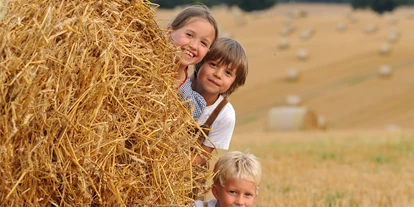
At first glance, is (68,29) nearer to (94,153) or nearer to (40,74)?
(40,74)

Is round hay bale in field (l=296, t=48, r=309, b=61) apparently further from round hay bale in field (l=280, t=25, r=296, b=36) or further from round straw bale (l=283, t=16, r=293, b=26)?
round straw bale (l=283, t=16, r=293, b=26)

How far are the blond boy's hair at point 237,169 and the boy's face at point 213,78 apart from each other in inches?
19.1

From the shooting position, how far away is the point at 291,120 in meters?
22.4

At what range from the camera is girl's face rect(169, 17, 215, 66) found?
571cm

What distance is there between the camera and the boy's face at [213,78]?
595 cm

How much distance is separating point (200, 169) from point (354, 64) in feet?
113

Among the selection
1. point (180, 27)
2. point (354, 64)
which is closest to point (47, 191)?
point (180, 27)

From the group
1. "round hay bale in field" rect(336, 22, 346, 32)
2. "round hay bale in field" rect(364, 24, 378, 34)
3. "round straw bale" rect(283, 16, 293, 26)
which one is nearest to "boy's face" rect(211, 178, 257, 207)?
"round hay bale in field" rect(364, 24, 378, 34)

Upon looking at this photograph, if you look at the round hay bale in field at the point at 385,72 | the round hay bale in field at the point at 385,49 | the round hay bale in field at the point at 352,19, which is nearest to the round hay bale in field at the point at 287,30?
the round hay bale in field at the point at 352,19

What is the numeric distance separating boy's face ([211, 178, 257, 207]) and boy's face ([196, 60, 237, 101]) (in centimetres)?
68

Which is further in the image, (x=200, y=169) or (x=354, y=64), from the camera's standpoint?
(x=354, y=64)

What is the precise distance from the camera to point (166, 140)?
481 centimetres

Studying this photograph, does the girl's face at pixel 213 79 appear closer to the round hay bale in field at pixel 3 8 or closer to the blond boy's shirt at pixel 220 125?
the blond boy's shirt at pixel 220 125

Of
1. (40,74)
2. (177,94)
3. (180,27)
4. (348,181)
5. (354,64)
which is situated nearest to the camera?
(40,74)
